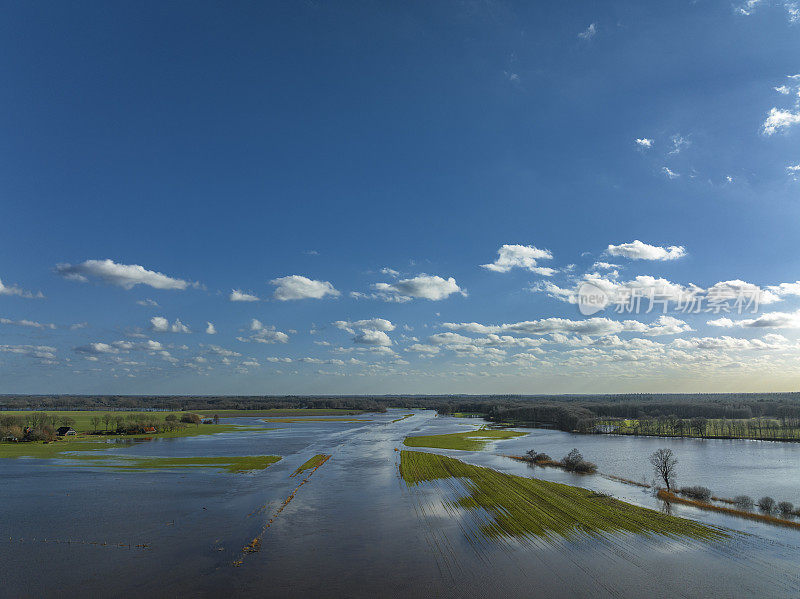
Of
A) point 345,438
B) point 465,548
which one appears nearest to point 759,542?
point 465,548

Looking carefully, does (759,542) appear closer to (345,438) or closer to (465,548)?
(465,548)

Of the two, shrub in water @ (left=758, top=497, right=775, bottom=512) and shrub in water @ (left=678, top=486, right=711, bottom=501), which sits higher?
shrub in water @ (left=758, top=497, right=775, bottom=512)

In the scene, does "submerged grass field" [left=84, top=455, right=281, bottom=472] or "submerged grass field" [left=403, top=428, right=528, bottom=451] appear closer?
"submerged grass field" [left=84, top=455, right=281, bottom=472]

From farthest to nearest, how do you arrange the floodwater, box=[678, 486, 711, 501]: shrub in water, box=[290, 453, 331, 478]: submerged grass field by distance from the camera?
box=[290, 453, 331, 478]: submerged grass field → box=[678, 486, 711, 501]: shrub in water → the floodwater

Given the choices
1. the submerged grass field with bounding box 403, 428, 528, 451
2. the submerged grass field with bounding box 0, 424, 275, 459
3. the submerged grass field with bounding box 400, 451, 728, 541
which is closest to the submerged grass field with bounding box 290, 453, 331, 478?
the submerged grass field with bounding box 400, 451, 728, 541

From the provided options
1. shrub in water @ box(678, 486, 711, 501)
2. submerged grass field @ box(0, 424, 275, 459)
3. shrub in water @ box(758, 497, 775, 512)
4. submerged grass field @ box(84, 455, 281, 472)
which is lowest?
submerged grass field @ box(0, 424, 275, 459)

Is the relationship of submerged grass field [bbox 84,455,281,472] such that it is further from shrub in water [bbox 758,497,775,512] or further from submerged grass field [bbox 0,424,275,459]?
shrub in water [bbox 758,497,775,512]

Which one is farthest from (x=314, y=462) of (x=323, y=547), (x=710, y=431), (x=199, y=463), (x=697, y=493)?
(x=710, y=431)

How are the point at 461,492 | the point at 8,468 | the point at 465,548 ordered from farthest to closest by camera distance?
the point at 8,468 < the point at 461,492 < the point at 465,548

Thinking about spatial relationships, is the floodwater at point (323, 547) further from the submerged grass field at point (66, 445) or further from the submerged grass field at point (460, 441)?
the submerged grass field at point (460, 441)
